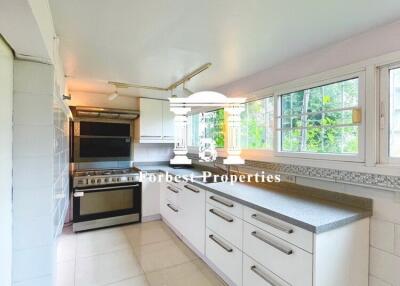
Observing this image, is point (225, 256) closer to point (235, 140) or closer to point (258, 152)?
point (258, 152)

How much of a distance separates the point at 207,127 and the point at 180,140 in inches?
24.2

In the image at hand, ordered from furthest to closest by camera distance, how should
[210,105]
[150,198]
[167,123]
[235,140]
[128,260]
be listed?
[167,123]
[150,198]
[210,105]
[235,140]
[128,260]

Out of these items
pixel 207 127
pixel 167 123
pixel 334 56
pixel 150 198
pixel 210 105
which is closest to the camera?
pixel 334 56

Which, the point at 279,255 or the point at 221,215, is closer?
the point at 279,255

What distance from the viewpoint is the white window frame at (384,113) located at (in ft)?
4.65

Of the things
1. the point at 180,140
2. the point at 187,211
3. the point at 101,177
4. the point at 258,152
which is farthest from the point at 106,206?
the point at 258,152

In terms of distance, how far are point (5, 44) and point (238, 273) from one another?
80.6 inches

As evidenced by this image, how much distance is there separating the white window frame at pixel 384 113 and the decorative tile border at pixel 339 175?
0.12 m

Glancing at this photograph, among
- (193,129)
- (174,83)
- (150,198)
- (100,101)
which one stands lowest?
(150,198)

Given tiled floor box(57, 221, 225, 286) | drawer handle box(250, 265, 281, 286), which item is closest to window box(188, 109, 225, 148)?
tiled floor box(57, 221, 225, 286)

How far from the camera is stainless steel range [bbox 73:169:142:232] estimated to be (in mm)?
2869

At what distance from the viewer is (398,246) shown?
1.34 m

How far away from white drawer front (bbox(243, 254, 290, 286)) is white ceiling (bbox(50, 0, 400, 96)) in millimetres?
1577

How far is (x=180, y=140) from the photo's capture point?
3820mm
